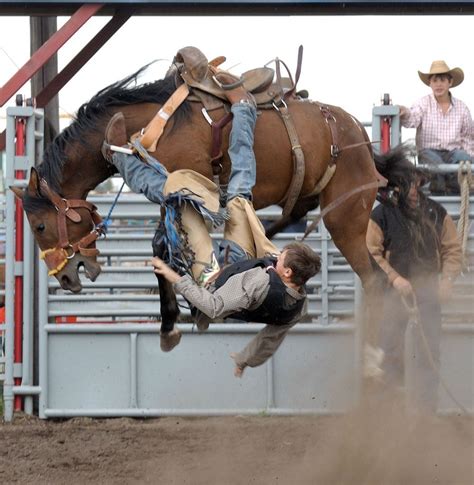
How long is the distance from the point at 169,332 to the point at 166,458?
0.76 meters

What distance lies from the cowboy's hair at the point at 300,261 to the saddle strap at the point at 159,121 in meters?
1.15

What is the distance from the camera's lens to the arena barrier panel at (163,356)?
7.17 metres

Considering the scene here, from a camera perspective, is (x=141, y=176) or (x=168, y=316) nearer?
(x=141, y=176)

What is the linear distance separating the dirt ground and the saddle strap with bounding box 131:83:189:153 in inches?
68.2

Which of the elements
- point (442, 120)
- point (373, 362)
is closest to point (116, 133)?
point (373, 362)

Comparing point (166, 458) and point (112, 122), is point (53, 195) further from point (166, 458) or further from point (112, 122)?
point (166, 458)

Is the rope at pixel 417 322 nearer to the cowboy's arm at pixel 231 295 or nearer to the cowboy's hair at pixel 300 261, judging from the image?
the cowboy's hair at pixel 300 261

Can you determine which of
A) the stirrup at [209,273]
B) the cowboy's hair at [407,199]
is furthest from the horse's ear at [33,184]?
the cowboy's hair at [407,199]

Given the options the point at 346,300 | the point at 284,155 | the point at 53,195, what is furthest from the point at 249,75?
the point at 346,300

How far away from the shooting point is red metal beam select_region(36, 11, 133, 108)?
23.8 ft

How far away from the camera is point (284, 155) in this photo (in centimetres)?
595

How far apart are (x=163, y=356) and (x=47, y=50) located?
7.17 ft

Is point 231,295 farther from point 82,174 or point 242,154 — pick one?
point 82,174

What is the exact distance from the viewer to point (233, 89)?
18.9 ft
